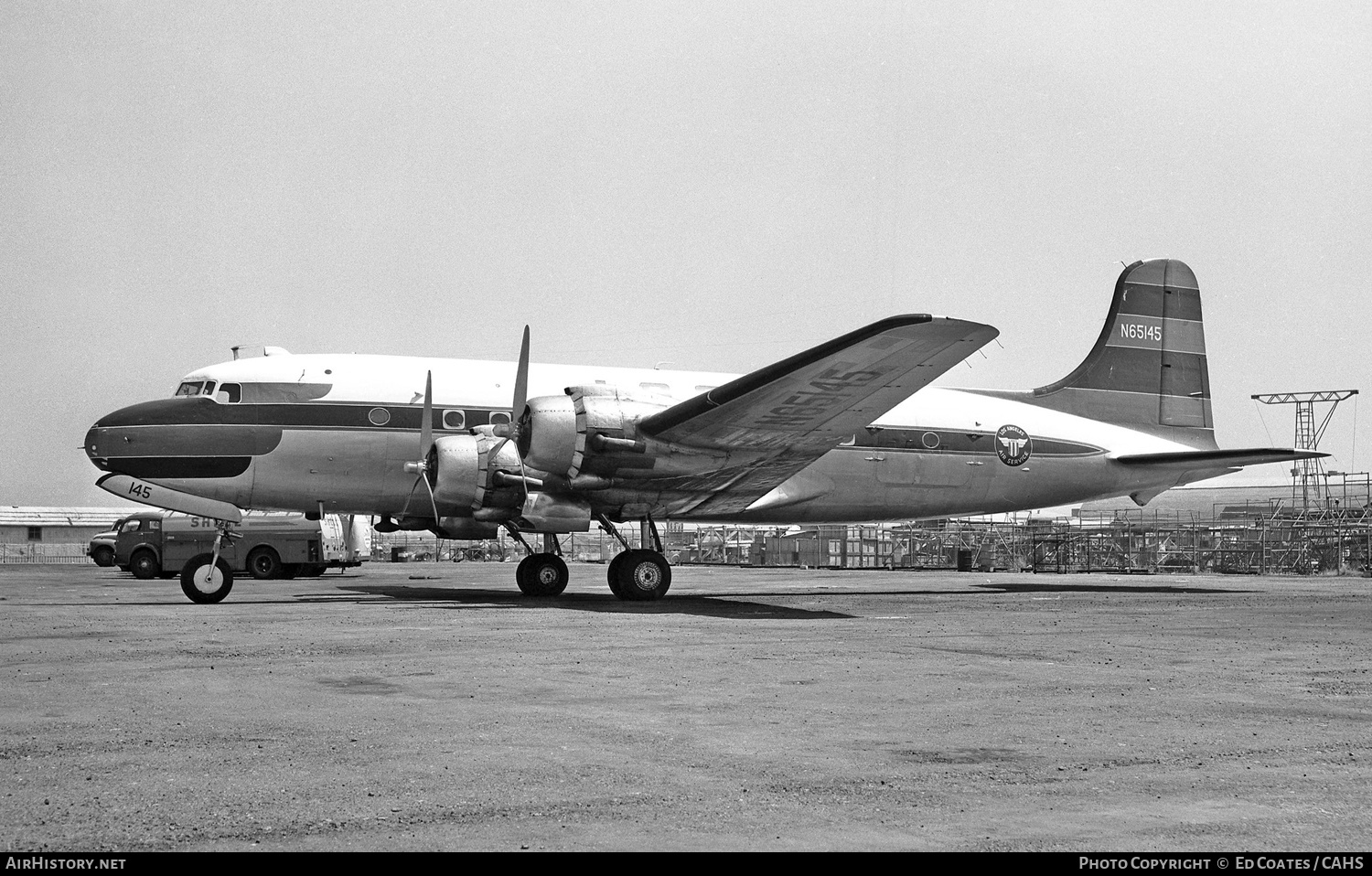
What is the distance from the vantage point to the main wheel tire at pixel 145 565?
1428 inches

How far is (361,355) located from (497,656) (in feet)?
38.3

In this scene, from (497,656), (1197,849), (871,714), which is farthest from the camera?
(497,656)

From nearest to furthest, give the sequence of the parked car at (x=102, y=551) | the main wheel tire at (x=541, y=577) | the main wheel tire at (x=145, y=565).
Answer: the main wheel tire at (x=541, y=577)
the main wheel tire at (x=145, y=565)
the parked car at (x=102, y=551)

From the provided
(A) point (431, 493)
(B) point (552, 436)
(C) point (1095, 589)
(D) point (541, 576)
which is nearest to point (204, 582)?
(A) point (431, 493)

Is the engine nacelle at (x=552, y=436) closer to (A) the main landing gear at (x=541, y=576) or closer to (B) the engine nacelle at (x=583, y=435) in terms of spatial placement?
(B) the engine nacelle at (x=583, y=435)

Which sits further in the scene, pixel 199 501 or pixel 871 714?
pixel 199 501

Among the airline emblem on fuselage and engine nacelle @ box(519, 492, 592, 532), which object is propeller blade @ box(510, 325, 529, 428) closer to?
engine nacelle @ box(519, 492, 592, 532)

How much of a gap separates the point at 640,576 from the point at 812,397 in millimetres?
3785

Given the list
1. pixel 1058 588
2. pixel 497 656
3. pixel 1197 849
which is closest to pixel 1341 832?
pixel 1197 849

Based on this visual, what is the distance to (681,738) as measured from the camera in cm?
629

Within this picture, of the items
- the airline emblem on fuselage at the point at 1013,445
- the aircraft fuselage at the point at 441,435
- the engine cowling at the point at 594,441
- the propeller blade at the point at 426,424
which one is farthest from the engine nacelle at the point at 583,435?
the airline emblem on fuselage at the point at 1013,445

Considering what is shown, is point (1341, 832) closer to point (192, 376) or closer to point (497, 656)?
point (497, 656)

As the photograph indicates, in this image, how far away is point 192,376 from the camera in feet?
64.9

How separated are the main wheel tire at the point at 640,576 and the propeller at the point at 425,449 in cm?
319
